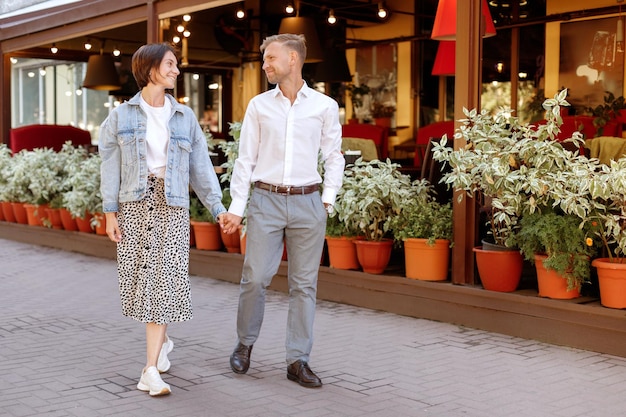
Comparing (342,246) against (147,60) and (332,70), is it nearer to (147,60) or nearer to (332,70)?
(147,60)

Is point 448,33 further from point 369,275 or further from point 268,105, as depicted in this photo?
point 268,105

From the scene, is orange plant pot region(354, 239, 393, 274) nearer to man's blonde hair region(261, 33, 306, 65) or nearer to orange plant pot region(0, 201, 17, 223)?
man's blonde hair region(261, 33, 306, 65)

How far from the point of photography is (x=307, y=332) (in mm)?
4551

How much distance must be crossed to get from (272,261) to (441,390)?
3.37ft

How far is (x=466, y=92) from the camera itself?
20.0 feet

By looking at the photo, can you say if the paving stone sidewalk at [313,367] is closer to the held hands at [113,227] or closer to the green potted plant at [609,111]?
the held hands at [113,227]

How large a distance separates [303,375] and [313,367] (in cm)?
45

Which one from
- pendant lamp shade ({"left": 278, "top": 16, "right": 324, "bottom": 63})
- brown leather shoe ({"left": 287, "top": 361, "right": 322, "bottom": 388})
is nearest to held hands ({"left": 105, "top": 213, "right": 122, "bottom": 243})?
brown leather shoe ({"left": 287, "top": 361, "right": 322, "bottom": 388})

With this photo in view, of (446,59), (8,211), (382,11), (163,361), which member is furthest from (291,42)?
(382,11)

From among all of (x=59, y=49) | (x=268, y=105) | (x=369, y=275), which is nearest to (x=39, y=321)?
(x=369, y=275)

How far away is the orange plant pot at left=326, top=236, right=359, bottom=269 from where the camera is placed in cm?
689

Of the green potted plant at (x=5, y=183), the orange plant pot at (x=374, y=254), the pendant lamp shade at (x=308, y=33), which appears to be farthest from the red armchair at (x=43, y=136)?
the orange plant pot at (x=374, y=254)

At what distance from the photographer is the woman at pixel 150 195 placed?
4387mm

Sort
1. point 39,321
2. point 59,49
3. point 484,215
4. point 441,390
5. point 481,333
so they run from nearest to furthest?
point 441,390 < point 481,333 < point 39,321 < point 484,215 < point 59,49
